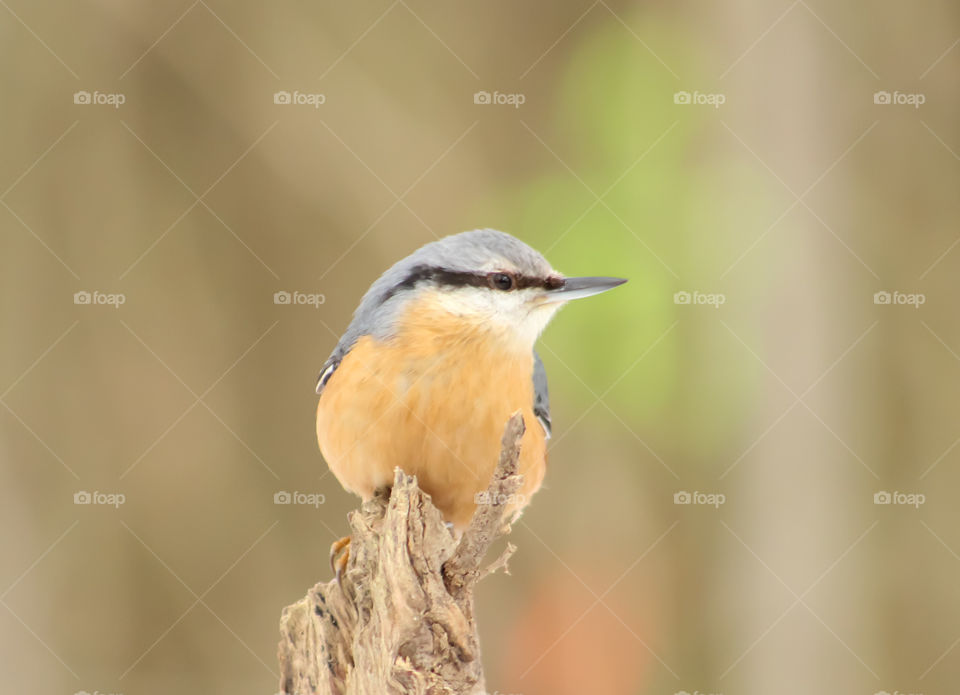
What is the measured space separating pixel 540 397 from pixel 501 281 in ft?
2.04

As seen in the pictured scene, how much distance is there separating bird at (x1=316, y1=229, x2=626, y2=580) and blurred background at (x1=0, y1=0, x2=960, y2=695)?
1.82 meters

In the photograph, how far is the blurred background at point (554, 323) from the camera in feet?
17.1

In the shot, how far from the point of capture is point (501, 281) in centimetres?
320

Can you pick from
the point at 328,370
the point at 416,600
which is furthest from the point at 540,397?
the point at 416,600

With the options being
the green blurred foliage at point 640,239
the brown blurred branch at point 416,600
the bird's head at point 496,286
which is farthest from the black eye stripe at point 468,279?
the green blurred foliage at point 640,239

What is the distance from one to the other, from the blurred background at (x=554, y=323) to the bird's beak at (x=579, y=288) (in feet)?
5.69

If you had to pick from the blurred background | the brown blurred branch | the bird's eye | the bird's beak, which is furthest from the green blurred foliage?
the brown blurred branch

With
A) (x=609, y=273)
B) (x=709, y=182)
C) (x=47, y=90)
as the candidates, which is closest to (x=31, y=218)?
(x=47, y=90)

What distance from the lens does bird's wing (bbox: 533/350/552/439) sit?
140 inches

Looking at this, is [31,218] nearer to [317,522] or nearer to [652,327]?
[317,522]

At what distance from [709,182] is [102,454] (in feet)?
13.4

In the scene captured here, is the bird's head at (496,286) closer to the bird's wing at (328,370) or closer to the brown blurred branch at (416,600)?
the bird's wing at (328,370)

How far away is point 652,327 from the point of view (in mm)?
5113

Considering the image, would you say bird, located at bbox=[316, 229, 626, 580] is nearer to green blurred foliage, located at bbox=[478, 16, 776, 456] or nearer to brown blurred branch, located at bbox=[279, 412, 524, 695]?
brown blurred branch, located at bbox=[279, 412, 524, 695]
